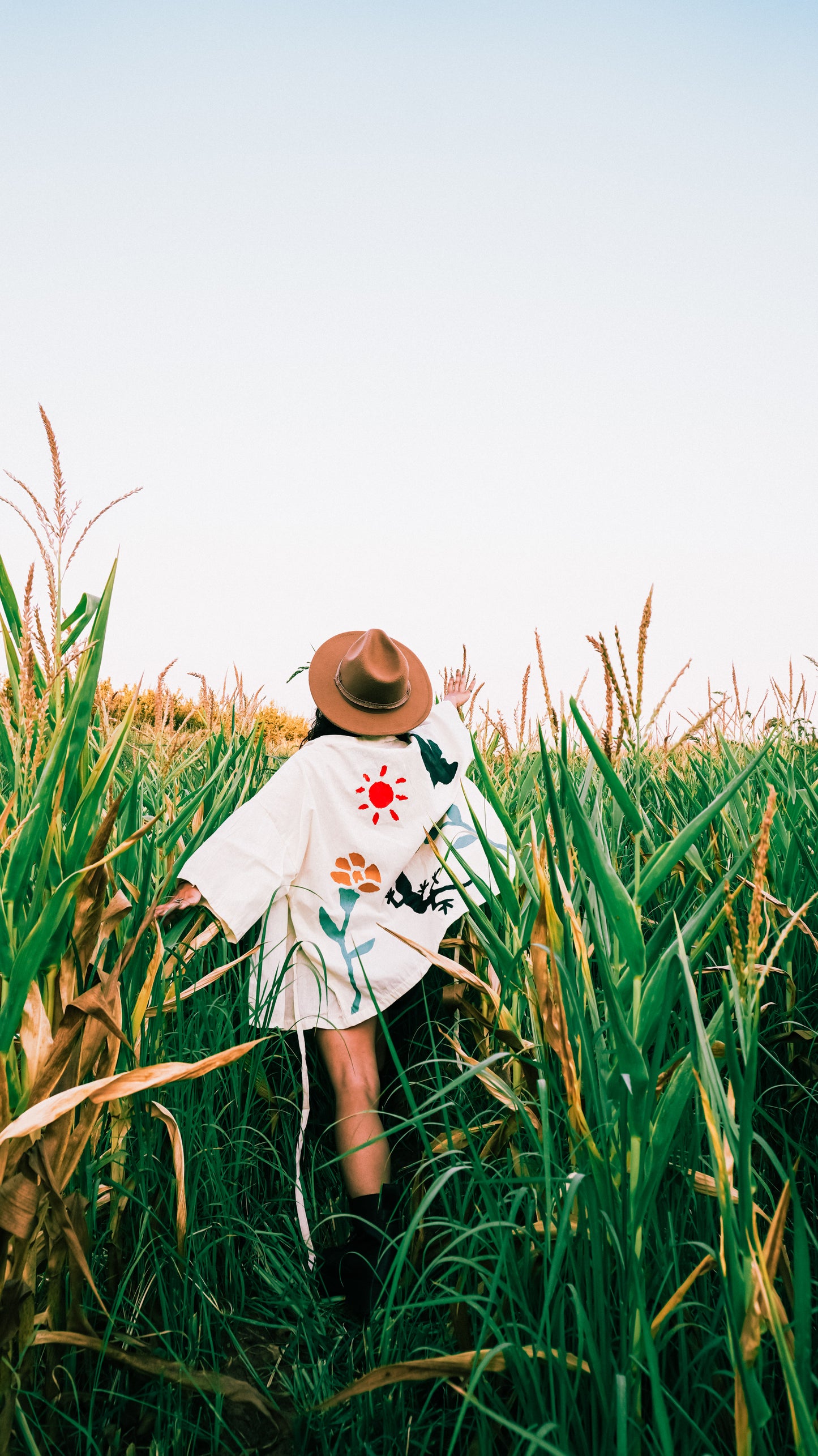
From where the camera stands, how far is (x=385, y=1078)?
7.51 ft

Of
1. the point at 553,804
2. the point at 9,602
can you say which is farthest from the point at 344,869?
the point at 553,804

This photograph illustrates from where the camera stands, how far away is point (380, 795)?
2418 mm

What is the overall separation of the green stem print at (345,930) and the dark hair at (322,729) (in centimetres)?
48

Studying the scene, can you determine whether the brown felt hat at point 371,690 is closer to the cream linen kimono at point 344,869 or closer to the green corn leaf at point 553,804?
the cream linen kimono at point 344,869

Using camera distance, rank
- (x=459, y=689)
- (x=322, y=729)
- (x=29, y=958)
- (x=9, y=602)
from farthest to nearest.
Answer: (x=459, y=689) < (x=322, y=729) < (x=9, y=602) < (x=29, y=958)

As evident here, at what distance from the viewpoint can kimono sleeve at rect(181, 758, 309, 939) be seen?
6.52 ft

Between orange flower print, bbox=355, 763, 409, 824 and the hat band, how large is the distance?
182 millimetres

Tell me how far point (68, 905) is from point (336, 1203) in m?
1.13

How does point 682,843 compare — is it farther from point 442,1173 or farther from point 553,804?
point 442,1173

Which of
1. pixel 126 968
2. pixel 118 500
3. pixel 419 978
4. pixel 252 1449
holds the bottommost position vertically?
pixel 252 1449

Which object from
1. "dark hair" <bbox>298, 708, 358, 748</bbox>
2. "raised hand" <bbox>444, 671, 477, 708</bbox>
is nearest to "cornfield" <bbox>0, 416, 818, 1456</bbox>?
"dark hair" <bbox>298, 708, 358, 748</bbox>

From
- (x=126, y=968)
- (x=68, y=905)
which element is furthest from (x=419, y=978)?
(x=68, y=905)

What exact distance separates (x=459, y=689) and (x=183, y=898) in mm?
1495

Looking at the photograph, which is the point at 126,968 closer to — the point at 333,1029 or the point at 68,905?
the point at 68,905
